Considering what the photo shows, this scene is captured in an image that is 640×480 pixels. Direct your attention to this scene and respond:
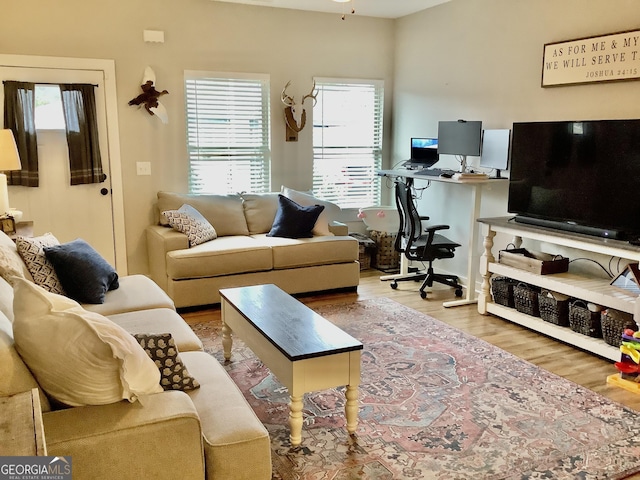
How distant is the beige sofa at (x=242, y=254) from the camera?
472 cm

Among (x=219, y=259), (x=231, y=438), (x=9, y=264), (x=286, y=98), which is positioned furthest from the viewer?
(x=286, y=98)

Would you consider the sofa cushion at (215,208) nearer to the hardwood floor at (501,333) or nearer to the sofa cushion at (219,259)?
the sofa cushion at (219,259)

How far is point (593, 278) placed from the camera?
13.3 feet

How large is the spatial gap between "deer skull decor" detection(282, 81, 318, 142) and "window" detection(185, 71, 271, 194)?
0.20 meters

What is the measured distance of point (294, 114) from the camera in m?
6.02

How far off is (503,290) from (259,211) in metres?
2.41

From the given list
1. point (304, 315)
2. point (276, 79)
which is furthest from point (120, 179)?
point (304, 315)

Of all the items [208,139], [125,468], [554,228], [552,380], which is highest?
[208,139]

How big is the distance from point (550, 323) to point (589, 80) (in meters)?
1.78

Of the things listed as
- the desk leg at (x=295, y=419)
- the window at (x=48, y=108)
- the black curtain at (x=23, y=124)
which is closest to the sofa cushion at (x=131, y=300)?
the desk leg at (x=295, y=419)

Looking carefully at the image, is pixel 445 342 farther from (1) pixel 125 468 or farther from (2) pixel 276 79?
(2) pixel 276 79

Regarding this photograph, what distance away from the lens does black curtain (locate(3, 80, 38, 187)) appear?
4.79 metres

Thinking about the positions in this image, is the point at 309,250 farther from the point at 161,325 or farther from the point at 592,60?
the point at 592,60

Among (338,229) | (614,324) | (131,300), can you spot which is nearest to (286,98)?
(338,229)
